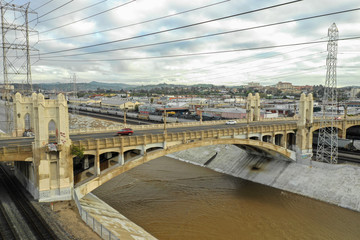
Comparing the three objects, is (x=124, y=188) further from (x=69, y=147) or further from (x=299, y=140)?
(x=299, y=140)

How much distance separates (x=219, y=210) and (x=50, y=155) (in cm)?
2385

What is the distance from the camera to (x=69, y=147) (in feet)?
95.5

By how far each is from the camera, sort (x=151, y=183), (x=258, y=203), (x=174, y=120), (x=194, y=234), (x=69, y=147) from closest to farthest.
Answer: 1. (x=69, y=147)
2. (x=194, y=234)
3. (x=258, y=203)
4. (x=151, y=183)
5. (x=174, y=120)

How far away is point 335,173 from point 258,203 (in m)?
15.0

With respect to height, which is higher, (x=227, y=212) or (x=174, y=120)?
(x=174, y=120)

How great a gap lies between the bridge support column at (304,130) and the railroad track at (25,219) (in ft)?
156

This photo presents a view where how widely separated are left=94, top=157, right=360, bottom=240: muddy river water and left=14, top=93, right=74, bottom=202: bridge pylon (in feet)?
35.4

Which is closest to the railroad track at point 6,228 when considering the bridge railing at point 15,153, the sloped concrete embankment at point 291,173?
the bridge railing at point 15,153

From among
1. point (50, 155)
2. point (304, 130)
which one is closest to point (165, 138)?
point (50, 155)

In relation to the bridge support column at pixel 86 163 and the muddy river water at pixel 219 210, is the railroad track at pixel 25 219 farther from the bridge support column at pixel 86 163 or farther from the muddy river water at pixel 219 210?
the muddy river water at pixel 219 210

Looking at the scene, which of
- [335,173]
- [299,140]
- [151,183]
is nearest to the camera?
[335,173]

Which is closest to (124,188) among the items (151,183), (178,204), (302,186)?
(151,183)

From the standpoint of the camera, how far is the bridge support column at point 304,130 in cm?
5478

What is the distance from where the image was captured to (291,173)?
5119cm
